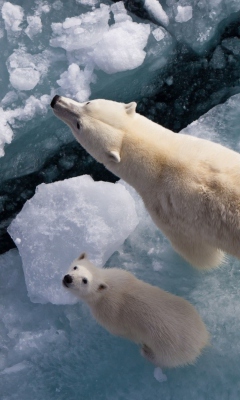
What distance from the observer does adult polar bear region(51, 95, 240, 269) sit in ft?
10.9

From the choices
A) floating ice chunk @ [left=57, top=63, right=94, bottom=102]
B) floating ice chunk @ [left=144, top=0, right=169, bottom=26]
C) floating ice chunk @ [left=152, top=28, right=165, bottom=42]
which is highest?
floating ice chunk @ [left=144, top=0, right=169, bottom=26]

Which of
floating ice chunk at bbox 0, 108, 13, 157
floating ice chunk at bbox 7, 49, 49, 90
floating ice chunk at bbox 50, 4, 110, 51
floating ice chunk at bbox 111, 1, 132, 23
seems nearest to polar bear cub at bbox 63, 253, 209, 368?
floating ice chunk at bbox 0, 108, 13, 157

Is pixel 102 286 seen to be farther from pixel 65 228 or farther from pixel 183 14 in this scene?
pixel 183 14

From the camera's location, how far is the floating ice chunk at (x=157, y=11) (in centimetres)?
473

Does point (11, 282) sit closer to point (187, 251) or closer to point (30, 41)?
point (187, 251)

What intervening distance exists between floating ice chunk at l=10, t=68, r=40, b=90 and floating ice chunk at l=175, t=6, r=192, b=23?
115cm

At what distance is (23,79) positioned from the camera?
14.6ft

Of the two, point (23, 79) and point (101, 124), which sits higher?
point (101, 124)

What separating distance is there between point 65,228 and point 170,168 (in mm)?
977

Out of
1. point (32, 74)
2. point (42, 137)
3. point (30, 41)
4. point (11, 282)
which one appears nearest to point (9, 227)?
point (11, 282)

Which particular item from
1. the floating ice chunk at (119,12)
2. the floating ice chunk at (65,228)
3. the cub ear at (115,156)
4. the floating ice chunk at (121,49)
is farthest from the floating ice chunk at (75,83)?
the cub ear at (115,156)

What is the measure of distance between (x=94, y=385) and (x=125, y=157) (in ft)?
4.64

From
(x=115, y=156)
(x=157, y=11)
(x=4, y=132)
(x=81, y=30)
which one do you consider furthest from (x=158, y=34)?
(x=115, y=156)

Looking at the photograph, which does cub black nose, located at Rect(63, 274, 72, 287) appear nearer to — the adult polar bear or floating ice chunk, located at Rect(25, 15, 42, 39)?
the adult polar bear
